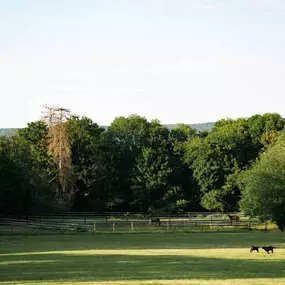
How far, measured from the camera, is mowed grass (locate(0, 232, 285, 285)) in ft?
76.8

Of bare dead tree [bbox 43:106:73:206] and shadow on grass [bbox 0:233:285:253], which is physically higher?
bare dead tree [bbox 43:106:73:206]

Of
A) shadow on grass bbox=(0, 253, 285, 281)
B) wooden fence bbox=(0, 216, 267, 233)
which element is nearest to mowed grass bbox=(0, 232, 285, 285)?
shadow on grass bbox=(0, 253, 285, 281)

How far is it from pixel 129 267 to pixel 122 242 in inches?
753

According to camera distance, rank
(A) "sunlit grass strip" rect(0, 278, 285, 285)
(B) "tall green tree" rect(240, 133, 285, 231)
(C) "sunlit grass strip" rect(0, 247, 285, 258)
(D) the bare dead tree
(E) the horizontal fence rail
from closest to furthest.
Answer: (A) "sunlit grass strip" rect(0, 278, 285, 285)
(C) "sunlit grass strip" rect(0, 247, 285, 258)
(E) the horizontal fence rail
(B) "tall green tree" rect(240, 133, 285, 231)
(D) the bare dead tree

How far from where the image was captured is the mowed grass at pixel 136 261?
2341cm

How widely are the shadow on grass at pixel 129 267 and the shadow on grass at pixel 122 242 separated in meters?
6.99

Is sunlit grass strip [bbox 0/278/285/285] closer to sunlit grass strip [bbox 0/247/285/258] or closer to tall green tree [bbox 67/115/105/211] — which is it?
sunlit grass strip [bbox 0/247/285/258]

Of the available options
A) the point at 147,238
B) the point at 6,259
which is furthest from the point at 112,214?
the point at 6,259

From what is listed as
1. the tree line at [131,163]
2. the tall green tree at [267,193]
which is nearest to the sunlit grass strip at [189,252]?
the tall green tree at [267,193]

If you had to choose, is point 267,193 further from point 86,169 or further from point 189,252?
point 86,169

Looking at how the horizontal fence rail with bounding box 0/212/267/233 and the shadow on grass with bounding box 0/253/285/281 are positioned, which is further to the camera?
the horizontal fence rail with bounding box 0/212/267/233

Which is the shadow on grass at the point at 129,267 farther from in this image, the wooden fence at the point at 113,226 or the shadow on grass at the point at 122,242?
the wooden fence at the point at 113,226

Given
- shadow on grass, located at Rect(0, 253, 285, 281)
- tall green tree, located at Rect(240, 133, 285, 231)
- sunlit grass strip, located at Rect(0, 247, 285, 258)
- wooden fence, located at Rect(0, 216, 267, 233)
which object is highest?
tall green tree, located at Rect(240, 133, 285, 231)

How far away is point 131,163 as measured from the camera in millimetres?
95125
